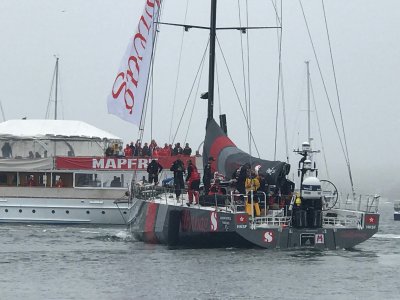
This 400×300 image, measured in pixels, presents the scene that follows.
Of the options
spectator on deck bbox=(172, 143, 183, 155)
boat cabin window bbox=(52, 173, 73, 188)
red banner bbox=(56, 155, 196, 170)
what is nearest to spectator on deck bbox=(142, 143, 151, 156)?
red banner bbox=(56, 155, 196, 170)

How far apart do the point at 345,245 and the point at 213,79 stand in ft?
29.0

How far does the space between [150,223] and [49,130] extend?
24909 mm

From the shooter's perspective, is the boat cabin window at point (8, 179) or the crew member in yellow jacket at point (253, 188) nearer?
the crew member in yellow jacket at point (253, 188)

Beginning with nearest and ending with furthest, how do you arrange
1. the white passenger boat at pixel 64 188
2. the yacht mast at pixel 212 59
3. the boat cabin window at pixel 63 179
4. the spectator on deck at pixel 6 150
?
1. the yacht mast at pixel 212 59
2. the white passenger boat at pixel 64 188
3. the boat cabin window at pixel 63 179
4. the spectator on deck at pixel 6 150

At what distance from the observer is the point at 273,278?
91.1 feet

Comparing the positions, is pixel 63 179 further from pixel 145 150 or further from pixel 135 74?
pixel 135 74

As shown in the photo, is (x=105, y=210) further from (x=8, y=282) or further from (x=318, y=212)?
(x=8, y=282)

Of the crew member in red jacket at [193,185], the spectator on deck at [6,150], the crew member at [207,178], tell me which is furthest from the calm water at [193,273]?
the spectator on deck at [6,150]

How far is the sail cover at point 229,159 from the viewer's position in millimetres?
34031

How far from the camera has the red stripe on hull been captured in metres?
36.5

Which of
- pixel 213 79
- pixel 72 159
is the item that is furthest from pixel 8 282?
pixel 72 159

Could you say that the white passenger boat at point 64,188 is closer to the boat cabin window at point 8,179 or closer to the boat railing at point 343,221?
the boat cabin window at point 8,179

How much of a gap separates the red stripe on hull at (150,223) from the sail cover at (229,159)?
2.31 meters

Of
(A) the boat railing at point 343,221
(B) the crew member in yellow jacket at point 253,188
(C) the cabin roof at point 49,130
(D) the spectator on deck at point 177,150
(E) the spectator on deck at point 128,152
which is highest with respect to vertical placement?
(C) the cabin roof at point 49,130
